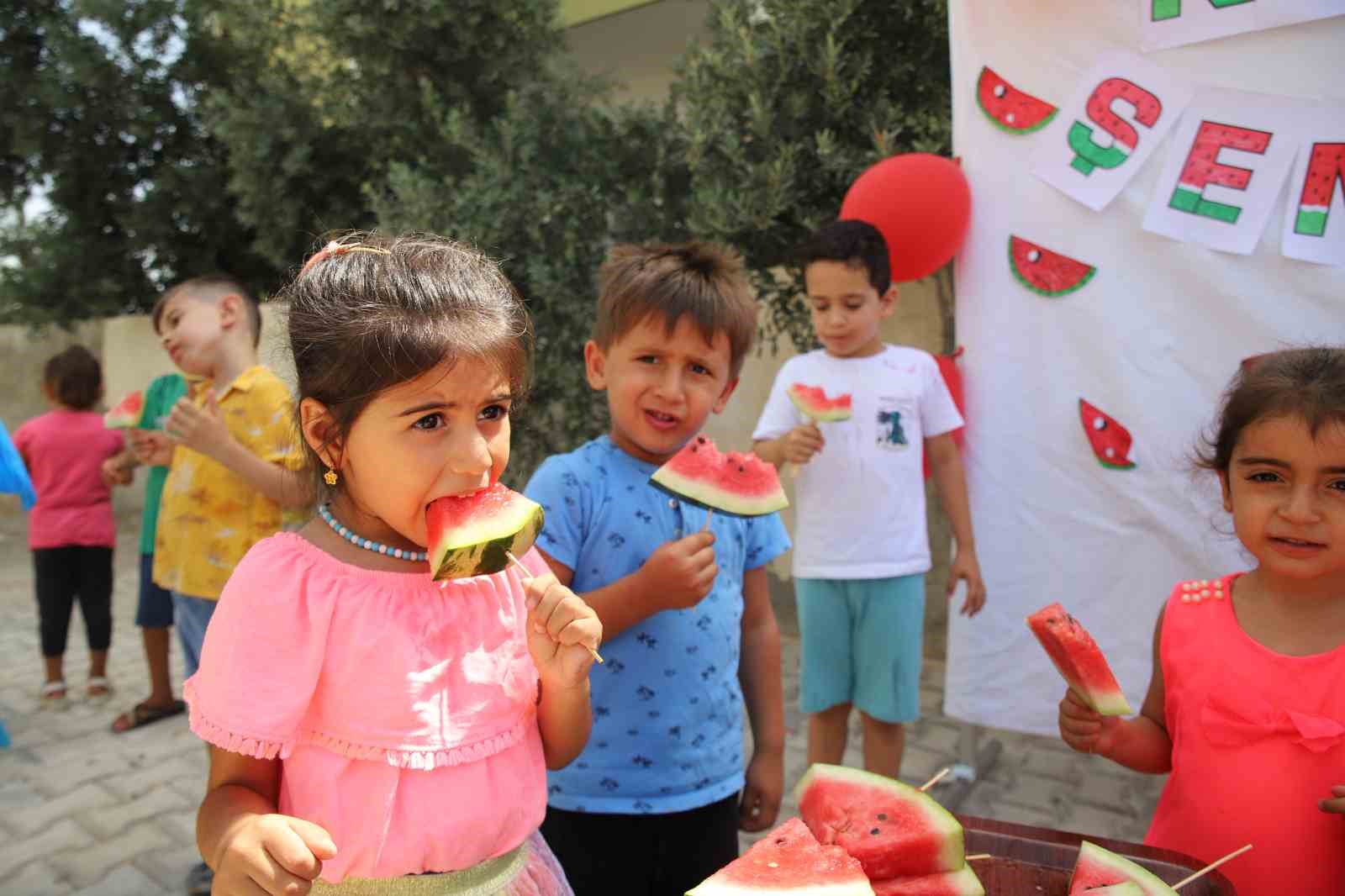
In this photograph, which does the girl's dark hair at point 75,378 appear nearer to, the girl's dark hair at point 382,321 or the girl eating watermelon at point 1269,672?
the girl's dark hair at point 382,321

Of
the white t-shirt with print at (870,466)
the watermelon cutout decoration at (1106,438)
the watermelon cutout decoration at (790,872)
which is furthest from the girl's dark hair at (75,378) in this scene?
the watermelon cutout decoration at (790,872)

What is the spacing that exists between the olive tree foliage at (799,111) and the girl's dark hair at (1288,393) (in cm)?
318

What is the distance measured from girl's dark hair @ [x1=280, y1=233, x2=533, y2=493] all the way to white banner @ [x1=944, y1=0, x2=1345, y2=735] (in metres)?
2.79

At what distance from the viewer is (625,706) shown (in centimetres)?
220

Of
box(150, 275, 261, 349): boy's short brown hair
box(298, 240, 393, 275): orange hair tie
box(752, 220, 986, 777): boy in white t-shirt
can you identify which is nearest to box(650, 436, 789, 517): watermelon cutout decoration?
box(298, 240, 393, 275): orange hair tie

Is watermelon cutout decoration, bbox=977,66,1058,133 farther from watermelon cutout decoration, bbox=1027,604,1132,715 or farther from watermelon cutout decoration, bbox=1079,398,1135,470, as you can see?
watermelon cutout decoration, bbox=1027,604,1132,715

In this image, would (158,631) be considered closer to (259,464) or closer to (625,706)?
(259,464)

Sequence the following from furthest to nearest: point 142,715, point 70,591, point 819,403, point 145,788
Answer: point 70,591
point 142,715
point 145,788
point 819,403

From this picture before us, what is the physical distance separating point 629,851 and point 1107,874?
1092mm

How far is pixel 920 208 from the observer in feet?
12.9

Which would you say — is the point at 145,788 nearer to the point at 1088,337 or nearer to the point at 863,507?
the point at 863,507

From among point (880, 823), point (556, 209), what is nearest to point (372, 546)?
point (880, 823)

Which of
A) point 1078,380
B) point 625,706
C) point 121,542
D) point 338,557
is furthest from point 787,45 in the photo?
point 121,542

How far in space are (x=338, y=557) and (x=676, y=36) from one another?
913 cm
